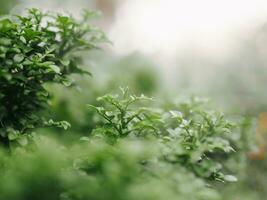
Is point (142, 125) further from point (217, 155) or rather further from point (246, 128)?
point (246, 128)

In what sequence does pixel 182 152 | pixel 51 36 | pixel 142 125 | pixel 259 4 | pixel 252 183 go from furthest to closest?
1. pixel 259 4
2. pixel 252 183
3. pixel 51 36
4. pixel 142 125
5. pixel 182 152

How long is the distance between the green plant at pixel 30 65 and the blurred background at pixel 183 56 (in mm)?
672

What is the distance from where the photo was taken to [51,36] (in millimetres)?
1364

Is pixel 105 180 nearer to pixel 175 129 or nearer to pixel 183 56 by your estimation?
pixel 175 129

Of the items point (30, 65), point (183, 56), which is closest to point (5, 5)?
point (183, 56)

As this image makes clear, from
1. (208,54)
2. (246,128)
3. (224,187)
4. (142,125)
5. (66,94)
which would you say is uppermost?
(208,54)

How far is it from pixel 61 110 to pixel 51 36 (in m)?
0.94

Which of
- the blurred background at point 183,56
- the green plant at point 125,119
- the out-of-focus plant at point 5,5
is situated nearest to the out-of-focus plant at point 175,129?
the green plant at point 125,119

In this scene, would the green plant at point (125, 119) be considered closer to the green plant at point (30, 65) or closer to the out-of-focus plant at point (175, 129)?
the out-of-focus plant at point (175, 129)

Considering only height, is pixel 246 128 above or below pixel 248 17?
below

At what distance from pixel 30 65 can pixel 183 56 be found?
282 centimetres

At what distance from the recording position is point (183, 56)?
3943 millimetres


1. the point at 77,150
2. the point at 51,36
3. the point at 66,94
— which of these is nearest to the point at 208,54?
the point at 66,94

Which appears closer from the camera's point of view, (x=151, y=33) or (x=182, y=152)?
(x=182, y=152)
